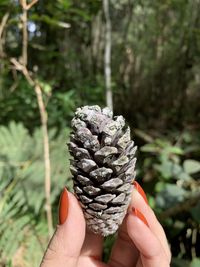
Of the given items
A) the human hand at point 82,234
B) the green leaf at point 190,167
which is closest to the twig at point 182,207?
the green leaf at point 190,167

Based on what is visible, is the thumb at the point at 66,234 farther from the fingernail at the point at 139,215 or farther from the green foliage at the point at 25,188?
the green foliage at the point at 25,188

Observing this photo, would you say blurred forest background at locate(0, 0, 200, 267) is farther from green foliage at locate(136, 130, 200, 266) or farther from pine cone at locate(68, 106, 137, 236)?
pine cone at locate(68, 106, 137, 236)

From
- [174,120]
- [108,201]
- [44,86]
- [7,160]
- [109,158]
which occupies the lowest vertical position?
[174,120]

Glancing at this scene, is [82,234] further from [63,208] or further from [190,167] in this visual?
[190,167]

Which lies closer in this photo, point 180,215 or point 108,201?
point 108,201

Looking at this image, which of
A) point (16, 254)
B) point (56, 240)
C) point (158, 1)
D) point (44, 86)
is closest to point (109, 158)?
point (56, 240)

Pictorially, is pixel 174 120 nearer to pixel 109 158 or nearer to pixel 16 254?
pixel 16 254

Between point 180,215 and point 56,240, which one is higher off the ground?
point 56,240
